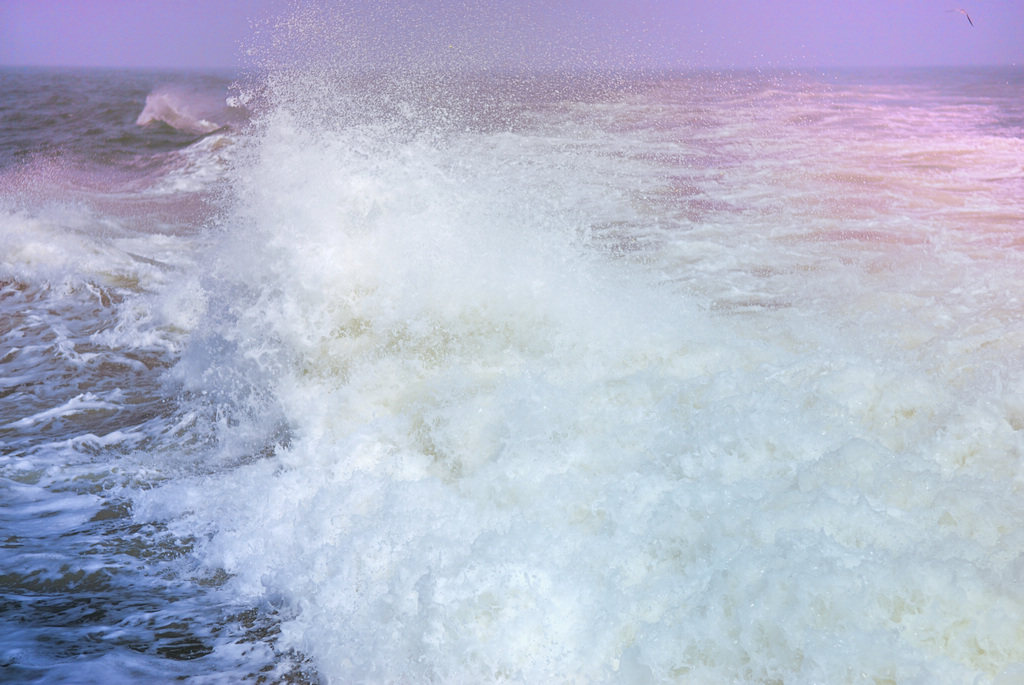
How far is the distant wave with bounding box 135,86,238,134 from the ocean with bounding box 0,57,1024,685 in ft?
39.1

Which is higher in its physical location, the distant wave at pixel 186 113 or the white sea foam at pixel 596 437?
the distant wave at pixel 186 113

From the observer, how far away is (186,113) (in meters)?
21.1

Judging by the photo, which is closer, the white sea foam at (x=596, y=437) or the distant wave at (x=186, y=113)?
the white sea foam at (x=596, y=437)

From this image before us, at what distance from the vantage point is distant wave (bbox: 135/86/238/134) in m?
19.3

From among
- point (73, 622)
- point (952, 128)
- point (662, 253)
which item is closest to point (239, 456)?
point (73, 622)

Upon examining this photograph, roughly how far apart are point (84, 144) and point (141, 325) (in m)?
14.2

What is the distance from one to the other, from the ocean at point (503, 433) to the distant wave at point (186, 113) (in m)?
11.9

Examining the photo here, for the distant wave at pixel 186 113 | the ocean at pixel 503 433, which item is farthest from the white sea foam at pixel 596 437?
the distant wave at pixel 186 113

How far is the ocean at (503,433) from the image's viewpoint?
2.28 meters

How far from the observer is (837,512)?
248 cm

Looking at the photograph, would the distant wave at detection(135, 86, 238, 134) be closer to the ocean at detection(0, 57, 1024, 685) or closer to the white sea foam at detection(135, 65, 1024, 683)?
the ocean at detection(0, 57, 1024, 685)

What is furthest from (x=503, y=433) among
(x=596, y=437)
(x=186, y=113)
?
(x=186, y=113)

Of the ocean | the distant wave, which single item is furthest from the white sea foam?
the distant wave

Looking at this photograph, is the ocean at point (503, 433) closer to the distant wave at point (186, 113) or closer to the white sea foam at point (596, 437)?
the white sea foam at point (596, 437)
